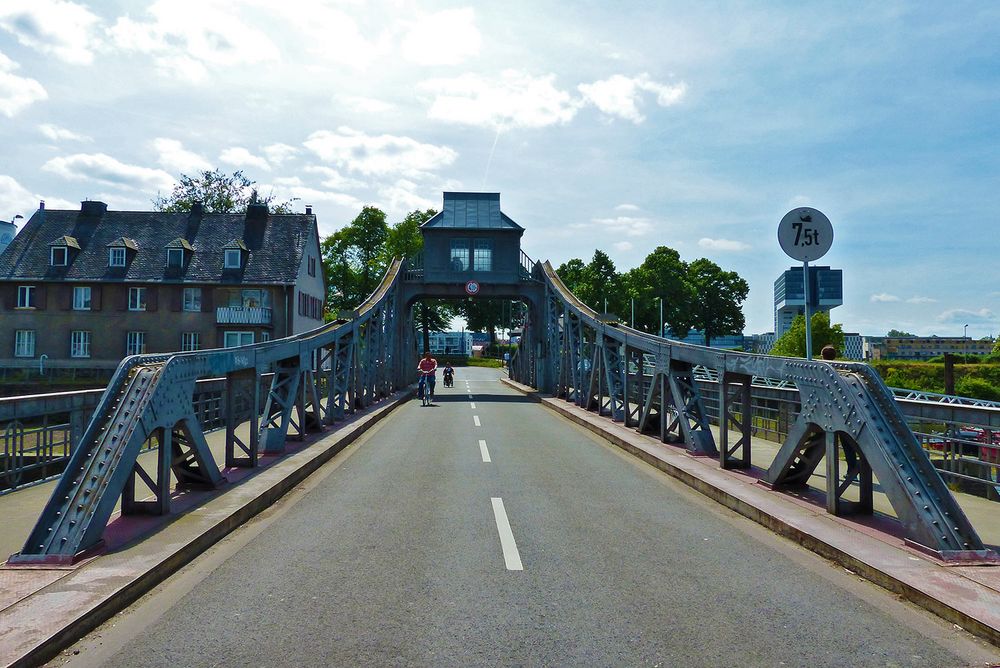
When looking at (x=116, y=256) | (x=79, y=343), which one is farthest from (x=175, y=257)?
(x=79, y=343)

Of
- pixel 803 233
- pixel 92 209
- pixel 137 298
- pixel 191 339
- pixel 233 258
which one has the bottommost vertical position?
pixel 191 339

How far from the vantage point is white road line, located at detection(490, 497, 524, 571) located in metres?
5.94

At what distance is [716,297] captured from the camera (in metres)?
81.6

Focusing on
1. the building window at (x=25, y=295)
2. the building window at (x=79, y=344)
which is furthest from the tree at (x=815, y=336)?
the building window at (x=25, y=295)

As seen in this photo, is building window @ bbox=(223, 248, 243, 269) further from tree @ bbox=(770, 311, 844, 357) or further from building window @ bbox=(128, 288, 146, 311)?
tree @ bbox=(770, 311, 844, 357)

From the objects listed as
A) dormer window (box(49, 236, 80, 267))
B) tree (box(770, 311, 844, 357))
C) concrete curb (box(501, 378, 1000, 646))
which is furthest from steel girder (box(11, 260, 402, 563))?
tree (box(770, 311, 844, 357))

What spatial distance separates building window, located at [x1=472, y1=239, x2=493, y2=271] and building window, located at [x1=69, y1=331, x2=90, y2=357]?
86.9 feet

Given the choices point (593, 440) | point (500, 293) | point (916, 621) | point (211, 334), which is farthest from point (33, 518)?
point (211, 334)

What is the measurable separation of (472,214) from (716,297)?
174 ft

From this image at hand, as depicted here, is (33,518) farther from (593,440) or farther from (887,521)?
(593,440)

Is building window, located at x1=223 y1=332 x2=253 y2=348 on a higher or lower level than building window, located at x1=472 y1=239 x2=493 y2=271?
lower

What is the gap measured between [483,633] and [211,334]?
44173mm

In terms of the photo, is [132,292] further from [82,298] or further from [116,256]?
[82,298]

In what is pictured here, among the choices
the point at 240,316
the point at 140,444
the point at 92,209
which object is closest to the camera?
the point at 140,444
